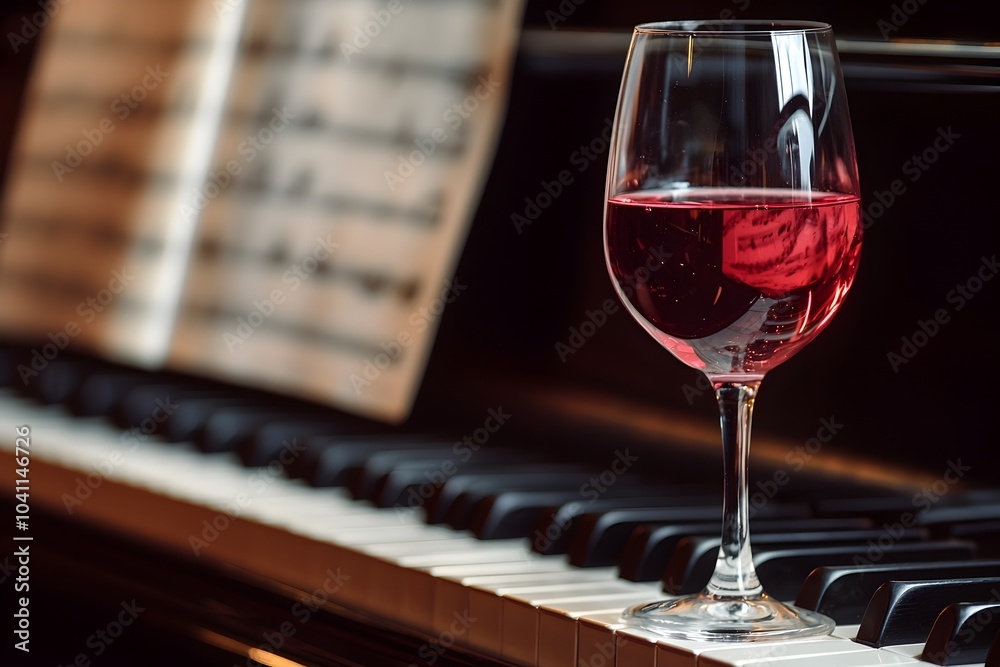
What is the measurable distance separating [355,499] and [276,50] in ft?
2.65

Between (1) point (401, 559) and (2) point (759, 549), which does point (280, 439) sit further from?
(2) point (759, 549)

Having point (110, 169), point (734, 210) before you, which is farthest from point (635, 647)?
point (110, 169)

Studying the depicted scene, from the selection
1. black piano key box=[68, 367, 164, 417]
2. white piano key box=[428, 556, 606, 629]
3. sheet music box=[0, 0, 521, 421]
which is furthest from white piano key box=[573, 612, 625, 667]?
black piano key box=[68, 367, 164, 417]

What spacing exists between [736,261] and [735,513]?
145 mm

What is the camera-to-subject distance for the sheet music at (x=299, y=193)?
1.59 m

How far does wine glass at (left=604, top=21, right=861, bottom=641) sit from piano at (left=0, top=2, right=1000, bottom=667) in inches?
2.5

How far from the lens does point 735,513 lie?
0.86 meters

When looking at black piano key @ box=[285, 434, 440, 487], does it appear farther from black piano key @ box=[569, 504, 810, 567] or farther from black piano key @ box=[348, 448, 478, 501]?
black piano key @ box=[569, 504, 810, 567]

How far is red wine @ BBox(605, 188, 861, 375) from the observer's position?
0.82 metres

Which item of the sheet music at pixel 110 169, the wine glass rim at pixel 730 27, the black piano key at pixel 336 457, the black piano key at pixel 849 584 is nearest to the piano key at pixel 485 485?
the black piano key at pixel 336 457

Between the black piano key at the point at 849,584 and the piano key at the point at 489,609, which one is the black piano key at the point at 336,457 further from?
the black piano key at the point at 849,584

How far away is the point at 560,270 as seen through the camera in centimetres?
145

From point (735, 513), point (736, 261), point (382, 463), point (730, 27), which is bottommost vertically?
point (382, 463)

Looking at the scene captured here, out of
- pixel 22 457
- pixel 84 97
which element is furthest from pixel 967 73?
pixel 84 97
